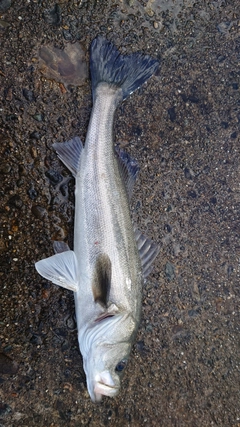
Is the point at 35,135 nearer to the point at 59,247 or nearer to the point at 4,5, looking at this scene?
the point at 59,247

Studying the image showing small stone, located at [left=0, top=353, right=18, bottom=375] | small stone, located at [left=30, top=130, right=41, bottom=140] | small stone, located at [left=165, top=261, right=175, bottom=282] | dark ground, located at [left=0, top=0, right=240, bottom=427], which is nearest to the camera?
small stone, located at [left=0, top=353, right=18, bottom=375]

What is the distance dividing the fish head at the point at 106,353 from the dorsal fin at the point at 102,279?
148 millimetres

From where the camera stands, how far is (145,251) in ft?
9.84

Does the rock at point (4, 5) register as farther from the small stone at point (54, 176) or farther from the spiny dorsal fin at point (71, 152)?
the small stone at point (54, 176)

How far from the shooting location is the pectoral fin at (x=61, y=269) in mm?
2787

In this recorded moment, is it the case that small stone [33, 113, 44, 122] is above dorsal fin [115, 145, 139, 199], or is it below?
above

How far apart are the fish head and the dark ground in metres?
0.42

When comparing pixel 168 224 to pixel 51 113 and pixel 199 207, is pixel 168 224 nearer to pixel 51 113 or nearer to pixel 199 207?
pixel 199 207

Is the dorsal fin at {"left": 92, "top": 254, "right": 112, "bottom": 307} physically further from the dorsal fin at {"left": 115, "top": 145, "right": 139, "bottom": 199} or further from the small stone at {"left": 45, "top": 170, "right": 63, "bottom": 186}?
the small stone at {"left": 45, "top": 170, "right": 63, "bottom": 186}

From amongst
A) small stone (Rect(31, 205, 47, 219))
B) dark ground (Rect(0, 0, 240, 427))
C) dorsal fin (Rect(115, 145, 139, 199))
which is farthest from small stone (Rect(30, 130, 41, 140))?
dorsal fin (Rect(115, 145, 139, 199))

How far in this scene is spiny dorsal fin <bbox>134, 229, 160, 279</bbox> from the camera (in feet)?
9.79

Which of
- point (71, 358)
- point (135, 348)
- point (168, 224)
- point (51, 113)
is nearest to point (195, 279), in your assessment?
point (168, 224)

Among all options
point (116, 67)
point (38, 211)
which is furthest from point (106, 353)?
point (116, 67)

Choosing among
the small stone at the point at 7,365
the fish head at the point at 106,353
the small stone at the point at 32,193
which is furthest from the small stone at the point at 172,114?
the small stone at the point at 7,365
